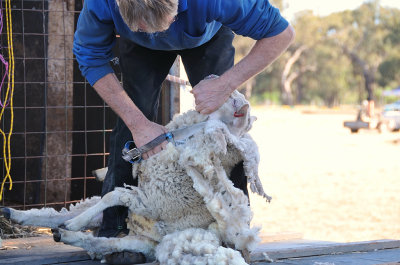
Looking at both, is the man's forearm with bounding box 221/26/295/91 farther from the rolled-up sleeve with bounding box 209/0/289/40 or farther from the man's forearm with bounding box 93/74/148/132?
the man's forearm with bounding box 93/74/148/132

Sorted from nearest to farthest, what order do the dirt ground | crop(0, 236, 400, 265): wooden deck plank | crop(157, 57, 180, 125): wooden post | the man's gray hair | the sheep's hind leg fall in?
the man's gray hair → crop(0, 236, 400, 265): wooden deck plank → the sheep's hind leg → crop(157, 57, 180, 125): wooden post → the dirt ground

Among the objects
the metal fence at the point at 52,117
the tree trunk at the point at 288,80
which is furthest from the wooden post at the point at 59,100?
the tree trunk at the point at 288,80

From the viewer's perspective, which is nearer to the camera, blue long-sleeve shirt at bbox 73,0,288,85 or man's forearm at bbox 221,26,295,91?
blue long-sleeve shirt at bbox 73,0,288,85

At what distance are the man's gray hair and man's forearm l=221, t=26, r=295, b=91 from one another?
483mm

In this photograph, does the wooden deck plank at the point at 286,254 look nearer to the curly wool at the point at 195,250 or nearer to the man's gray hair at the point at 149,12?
the curly wool at the point at 195,250

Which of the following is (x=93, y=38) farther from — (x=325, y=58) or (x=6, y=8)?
(x=325, y=58)

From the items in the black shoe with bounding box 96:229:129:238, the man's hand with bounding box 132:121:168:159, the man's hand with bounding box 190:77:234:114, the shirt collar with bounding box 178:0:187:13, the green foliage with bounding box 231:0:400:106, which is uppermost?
the green foliage with bounding box 231:0:400:106

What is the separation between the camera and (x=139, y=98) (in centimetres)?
325

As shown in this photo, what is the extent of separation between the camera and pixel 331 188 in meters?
9.96

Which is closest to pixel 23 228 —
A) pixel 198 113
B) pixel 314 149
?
pixel 198 113

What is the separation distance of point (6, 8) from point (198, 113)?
1.96 meters

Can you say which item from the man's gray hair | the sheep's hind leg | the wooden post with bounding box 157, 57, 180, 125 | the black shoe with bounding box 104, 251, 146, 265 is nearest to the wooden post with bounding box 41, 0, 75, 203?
the wooden post with bounding box 157, 57, 180, 125

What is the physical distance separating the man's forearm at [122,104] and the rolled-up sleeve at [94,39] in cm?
4

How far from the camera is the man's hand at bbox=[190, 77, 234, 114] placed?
2977 mm
